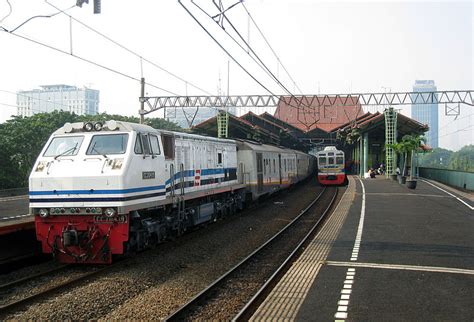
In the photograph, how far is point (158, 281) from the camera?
33.1 ft

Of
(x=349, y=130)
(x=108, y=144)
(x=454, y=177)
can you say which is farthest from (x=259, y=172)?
(x=349, y=130)

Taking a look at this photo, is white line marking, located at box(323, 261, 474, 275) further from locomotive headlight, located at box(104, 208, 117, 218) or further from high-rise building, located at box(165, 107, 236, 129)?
high-rise building, located at box(165, 107, 236, 129)

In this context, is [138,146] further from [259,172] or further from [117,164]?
[259,172]

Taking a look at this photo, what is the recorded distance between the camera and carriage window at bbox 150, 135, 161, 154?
12.6 metres

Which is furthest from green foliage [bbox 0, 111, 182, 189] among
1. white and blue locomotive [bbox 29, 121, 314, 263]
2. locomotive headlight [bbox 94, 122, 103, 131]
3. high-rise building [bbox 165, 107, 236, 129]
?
locomotive headlight [bbox 94, 122, 103, 131]

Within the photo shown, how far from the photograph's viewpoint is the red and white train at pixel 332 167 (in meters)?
40.5

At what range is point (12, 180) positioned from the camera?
3550cm

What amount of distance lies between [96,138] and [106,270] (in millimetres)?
3359

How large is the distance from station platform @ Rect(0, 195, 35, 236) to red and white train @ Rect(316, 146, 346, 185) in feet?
78.8

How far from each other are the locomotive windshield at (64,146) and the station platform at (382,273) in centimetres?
624

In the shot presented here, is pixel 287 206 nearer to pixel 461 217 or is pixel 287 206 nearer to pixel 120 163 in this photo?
pixel 461 217

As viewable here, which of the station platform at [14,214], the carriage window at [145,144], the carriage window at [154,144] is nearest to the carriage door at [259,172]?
the station platform at [14,214]

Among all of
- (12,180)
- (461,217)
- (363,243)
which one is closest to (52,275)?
(363,243)

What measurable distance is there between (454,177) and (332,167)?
10438mm
